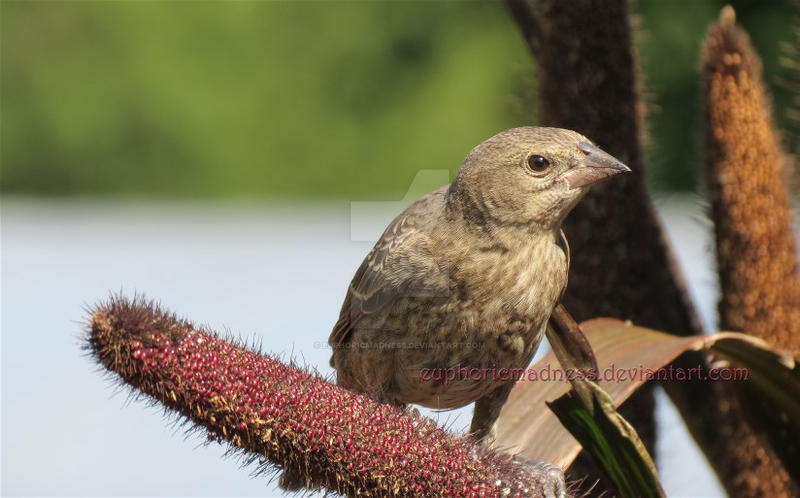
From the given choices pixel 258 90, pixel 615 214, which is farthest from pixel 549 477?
pixel 258 90

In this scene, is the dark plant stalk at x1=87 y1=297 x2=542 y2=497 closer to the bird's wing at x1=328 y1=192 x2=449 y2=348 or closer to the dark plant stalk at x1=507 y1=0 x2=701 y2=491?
the bird's wing at x1=328 y1=192 x2=449 y2=348

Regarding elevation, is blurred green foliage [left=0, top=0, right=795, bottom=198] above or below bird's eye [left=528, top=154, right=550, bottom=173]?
below

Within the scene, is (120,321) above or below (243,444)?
above

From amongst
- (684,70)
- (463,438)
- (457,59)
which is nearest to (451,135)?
(457,59)

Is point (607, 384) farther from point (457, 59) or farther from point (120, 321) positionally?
point (457, 59)

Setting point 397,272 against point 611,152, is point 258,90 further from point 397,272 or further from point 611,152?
point 397,272

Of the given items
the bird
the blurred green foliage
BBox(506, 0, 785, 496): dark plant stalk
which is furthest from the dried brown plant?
the blurred green foliage
